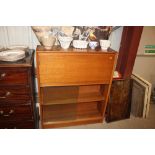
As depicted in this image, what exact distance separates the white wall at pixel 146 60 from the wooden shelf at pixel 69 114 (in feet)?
3.20

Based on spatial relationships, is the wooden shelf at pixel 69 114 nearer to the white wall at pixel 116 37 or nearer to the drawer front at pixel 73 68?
the drawer front at pixel 73 68

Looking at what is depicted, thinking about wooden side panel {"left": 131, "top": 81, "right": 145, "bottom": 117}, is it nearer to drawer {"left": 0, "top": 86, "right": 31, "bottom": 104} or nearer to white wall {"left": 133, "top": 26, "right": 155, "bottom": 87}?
white wall {"left": 133, "top": 26, "right": 155, "bottom": 87}

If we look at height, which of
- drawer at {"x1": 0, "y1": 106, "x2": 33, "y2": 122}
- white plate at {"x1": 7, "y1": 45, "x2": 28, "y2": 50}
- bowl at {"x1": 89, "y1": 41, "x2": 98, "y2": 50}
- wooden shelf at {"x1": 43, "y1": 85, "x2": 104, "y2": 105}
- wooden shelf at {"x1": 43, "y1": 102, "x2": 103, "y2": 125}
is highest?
bowl at {"x1": 89, "y1": 41, "x2": 98, "y2": 50}

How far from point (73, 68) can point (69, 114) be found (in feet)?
2.44

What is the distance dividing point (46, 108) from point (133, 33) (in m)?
1.52

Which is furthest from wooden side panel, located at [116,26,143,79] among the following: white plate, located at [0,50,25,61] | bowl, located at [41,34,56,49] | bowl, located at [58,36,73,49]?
white plate, located at [0,50,25,61]

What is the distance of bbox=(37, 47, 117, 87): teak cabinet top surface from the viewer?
61.1 inches

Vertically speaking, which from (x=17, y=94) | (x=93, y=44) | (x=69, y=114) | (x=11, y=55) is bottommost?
(x=69, y=114)

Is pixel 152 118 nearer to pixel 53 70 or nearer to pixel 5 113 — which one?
pixel 53 70

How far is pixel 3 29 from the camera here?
69.7 inches

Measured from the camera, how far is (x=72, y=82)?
5.66 ft

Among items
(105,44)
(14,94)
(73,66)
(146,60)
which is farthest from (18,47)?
(146,60)

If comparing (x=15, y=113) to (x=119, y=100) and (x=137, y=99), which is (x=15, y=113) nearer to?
(x=119, y=100)
